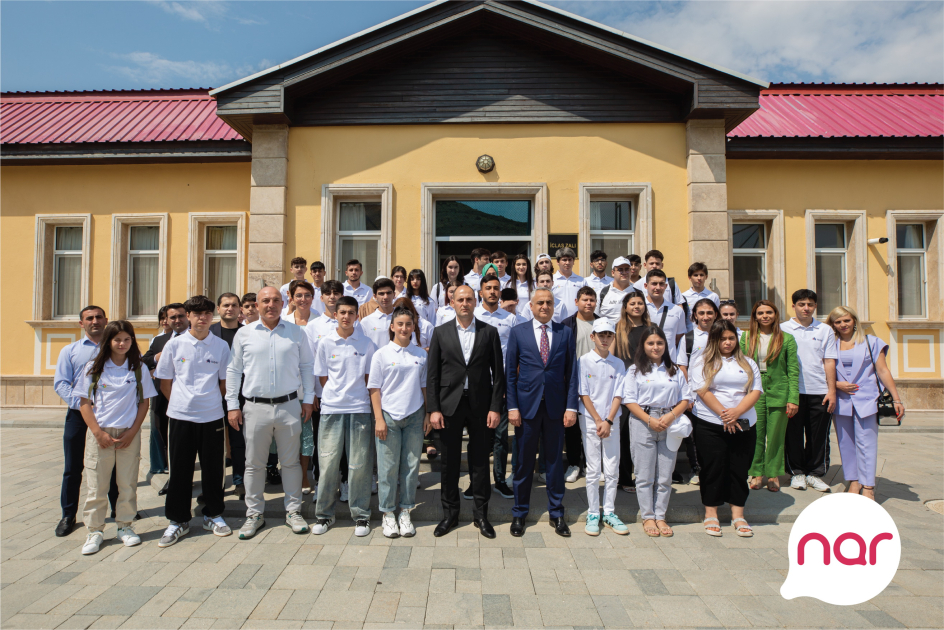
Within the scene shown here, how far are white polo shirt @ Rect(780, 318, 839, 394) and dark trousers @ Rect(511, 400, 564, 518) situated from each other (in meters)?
2.99

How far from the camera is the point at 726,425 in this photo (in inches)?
177

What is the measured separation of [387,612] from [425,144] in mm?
7612

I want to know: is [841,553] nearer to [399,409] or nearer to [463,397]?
[463,397]

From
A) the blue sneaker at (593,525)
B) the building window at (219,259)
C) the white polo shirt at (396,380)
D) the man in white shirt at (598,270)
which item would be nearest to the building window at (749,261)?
the man in white shirt at (598,270)

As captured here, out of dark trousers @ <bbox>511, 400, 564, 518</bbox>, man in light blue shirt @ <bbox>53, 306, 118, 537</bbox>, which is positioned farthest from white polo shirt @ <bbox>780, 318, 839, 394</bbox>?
man in light blue shirt @ <bbox>53, 306, 118, 537</bbox>

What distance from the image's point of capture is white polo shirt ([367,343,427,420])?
4.43 m

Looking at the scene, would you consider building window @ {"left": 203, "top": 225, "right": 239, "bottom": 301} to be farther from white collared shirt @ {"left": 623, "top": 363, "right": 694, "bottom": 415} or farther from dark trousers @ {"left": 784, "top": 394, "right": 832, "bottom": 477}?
dark trousers @ {"left": 784, "top": 394, "right": 832, "bottom": 477}

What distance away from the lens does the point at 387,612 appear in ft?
10.6

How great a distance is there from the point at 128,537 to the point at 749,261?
414 inches

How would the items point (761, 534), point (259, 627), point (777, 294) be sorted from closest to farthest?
point (259, 627) < point (761, 534) < point (777, 294)

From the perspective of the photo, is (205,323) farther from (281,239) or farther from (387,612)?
(281,239)

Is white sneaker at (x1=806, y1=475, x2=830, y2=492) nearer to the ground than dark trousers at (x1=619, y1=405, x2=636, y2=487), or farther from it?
nearer to the ground

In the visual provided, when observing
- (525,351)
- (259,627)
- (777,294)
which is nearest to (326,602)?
(259,627)

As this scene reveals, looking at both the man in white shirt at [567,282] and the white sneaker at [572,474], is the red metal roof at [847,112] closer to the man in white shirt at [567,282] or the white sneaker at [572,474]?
the man in white shirt at [567,282]
